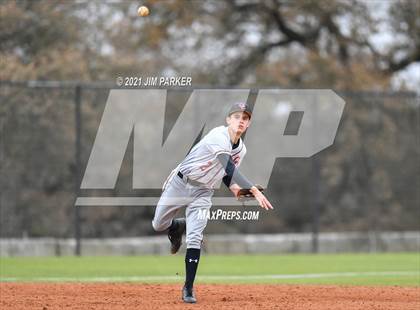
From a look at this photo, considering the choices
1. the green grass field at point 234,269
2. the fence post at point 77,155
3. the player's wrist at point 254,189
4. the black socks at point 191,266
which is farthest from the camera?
the fence post at point 77,155

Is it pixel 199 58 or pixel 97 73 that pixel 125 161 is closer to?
pixel 97 73

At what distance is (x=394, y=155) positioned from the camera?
2002 cm

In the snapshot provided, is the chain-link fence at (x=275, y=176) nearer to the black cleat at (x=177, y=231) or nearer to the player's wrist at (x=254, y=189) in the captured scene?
the black cleat at (x=177, y=231)

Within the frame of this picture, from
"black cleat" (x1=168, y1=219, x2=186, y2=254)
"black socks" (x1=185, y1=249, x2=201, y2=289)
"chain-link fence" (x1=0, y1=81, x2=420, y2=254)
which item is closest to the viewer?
"black socks" (x1=185, y1=249, x2=201, y2=289)

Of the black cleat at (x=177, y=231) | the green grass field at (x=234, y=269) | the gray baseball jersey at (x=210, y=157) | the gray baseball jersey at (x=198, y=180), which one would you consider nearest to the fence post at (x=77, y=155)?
the green grass field at (x=234, y=269)

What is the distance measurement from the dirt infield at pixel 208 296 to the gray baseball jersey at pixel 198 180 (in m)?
0.81

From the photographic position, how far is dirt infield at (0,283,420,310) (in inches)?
340

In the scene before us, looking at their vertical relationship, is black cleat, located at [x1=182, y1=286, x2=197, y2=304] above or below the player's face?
below

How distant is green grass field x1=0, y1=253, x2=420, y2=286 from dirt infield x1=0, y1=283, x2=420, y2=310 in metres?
1.35

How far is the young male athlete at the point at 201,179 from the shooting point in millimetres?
8906

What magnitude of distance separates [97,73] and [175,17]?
2.84 metres

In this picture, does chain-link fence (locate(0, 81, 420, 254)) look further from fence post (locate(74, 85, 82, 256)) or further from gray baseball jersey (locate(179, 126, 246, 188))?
gray baseball jersey (locate(179, 126, 246, 188))

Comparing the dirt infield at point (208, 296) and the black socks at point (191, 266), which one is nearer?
→ the dirt infield at point (208, 296)

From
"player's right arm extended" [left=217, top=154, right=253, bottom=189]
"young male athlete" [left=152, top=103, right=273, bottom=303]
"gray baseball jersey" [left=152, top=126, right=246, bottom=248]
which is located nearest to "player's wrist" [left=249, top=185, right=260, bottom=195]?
"young male athlete" [left=152, top=103, right=273, bottom=303]
